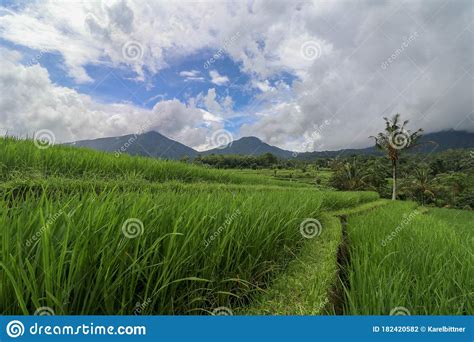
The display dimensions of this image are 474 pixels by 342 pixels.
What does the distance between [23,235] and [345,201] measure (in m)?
9.89

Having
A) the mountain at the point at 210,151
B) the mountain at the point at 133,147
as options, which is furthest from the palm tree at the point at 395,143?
the mountain at the point at 133,147

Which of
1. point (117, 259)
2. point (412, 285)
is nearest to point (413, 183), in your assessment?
point (412, 285)

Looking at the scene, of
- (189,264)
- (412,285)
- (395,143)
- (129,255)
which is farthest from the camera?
(395,143)

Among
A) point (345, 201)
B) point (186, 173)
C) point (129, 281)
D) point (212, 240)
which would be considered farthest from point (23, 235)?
point (345, 201)

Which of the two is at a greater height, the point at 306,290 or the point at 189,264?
the point at 189,264

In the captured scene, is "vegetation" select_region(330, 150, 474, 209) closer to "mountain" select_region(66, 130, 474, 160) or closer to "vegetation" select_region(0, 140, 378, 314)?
"mountain" select_region(66, 130, 474, 160)

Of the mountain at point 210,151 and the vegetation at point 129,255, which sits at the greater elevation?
the mountain at point 210,151

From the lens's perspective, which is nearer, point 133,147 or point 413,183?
point 133,147

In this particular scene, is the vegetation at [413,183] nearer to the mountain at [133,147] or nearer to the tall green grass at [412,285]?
the mountain at [133,147]

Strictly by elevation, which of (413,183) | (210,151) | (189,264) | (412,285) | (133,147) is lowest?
(412,285)

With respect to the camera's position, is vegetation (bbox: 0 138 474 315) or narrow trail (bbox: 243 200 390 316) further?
narrow trail (bbox: 243 200 390 316)

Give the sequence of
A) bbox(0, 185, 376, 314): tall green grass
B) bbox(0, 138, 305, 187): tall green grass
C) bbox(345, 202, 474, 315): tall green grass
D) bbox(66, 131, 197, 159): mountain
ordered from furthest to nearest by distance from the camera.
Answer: bbox(66, 131, 197, 159): mountain → bbox(0, 138, 305, 187): tall green grass → bbox(345, 202, 474, 315): tall green grass → bbox(0, 185, 376, 314): tall green grass

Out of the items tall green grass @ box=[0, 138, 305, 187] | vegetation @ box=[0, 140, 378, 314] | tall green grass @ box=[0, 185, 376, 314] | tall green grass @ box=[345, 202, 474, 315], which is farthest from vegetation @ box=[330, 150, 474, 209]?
tall green grass @ box=[0, 185, 376, 314]

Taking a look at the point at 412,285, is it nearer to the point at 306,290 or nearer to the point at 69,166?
the point at 306,290
